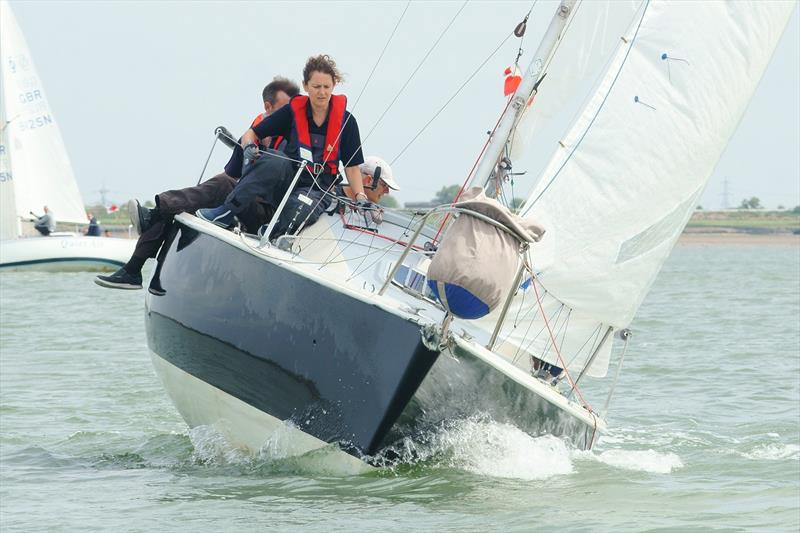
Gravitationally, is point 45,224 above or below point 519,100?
above

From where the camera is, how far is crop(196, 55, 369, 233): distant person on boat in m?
7.60

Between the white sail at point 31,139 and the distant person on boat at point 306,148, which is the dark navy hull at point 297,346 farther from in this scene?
the white sail at point 31,139

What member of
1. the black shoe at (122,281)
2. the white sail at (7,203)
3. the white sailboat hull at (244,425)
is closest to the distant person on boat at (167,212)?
the black shoe at (122,281)

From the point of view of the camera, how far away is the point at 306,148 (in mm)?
7750

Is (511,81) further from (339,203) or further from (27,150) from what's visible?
(27,150)

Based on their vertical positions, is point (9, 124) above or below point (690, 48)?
above

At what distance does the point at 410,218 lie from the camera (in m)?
8.57

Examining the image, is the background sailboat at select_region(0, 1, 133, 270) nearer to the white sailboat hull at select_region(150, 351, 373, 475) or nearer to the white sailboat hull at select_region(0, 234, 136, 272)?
the white sailboat hull at select_region(0, 234, 136, 272)

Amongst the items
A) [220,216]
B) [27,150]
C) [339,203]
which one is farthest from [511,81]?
[27,150]

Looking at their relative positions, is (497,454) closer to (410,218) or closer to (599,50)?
(410,218)

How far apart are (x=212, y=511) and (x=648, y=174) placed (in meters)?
3.58

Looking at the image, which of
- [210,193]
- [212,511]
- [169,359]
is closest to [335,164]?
[210,193]

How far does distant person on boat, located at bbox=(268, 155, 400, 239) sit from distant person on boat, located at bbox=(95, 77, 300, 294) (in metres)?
0.13

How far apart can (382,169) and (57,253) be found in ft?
79.7
